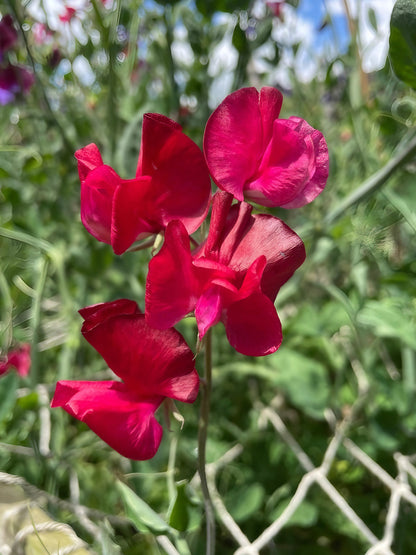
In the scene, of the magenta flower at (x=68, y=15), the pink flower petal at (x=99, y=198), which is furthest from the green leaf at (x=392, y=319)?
the magenta flower at (x=68, y=15)

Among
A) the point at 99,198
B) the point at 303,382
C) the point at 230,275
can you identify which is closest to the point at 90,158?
the point at 99,198

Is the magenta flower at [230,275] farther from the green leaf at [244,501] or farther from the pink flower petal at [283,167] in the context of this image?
the green leaf at [244,501]

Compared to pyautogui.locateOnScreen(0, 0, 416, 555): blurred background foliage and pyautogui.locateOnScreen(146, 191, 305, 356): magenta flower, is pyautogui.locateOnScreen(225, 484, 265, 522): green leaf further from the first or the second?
pyautogui.locateOnScreen(146, 191, 305, 356): magenta flower

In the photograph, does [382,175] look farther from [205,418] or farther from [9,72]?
[9,72]

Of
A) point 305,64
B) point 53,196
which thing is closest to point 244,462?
point 53,196

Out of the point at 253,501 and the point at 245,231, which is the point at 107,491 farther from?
the point at 245,231

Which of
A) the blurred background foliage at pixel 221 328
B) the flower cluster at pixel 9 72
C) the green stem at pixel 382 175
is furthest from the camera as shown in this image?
the flower cluster at pixel 9 72

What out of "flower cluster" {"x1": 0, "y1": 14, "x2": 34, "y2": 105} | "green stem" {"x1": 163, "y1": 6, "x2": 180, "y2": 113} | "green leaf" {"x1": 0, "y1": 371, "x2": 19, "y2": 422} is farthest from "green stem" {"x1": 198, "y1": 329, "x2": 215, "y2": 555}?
"flower cluster" {"x1": 0, "y1": 14, "x2": 34, "y2": 105}
